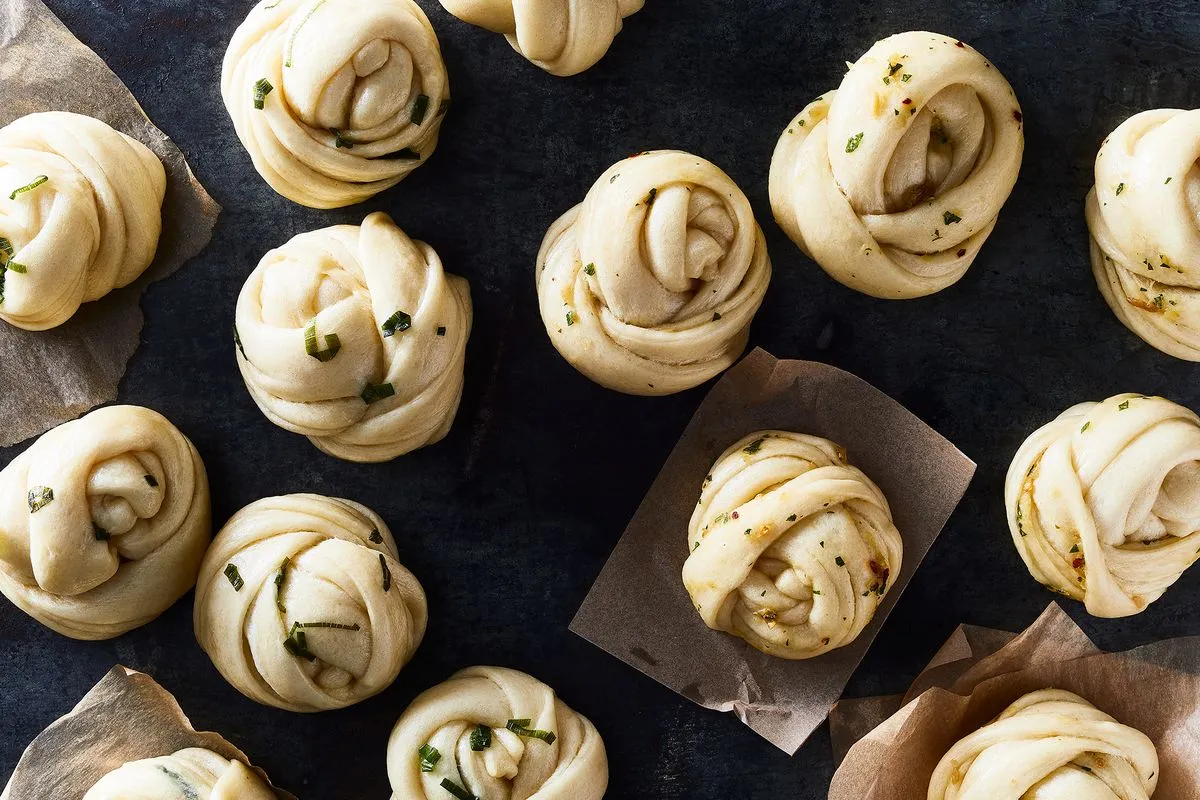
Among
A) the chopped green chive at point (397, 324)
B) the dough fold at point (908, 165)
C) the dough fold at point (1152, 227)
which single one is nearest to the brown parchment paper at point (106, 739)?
the chopped green chive at point (397, 324)

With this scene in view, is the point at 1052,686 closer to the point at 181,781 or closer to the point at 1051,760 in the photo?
the point at 1051,760

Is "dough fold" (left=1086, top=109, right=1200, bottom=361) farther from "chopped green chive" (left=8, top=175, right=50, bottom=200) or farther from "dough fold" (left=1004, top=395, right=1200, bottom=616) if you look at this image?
"chopped green chive" (left=8, top=175, right=50, bottom=200)

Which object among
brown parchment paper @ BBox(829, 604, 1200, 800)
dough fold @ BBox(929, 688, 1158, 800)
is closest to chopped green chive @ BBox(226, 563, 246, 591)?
brown parchment paper @ BBox(829, 604, 1200, 800)

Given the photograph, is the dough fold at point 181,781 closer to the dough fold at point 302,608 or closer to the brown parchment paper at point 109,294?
the dough fold at point 302,608

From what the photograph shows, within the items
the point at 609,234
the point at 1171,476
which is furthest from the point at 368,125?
the point at 1171,476

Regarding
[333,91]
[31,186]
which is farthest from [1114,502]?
[31,186]
